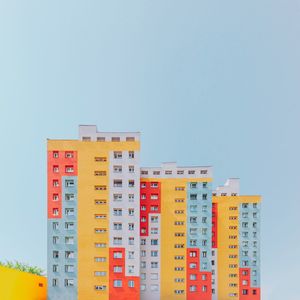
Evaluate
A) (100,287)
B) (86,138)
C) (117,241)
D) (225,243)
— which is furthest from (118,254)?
(225,243)

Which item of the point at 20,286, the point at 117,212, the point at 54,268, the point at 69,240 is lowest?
the point at 20,286

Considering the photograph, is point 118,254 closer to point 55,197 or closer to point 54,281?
point 54,281

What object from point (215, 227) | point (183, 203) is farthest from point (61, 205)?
point (215, 227)

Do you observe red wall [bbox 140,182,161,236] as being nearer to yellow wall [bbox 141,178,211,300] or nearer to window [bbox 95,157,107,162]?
yellow wall [bbox 141,178,211,300]

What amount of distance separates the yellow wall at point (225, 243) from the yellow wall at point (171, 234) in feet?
19.8

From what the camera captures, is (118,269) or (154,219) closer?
(118,269)

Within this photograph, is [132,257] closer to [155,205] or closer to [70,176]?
[155,205]

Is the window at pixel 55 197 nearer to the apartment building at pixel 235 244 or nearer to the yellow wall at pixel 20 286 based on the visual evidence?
the yellow wall at pixel 20 286

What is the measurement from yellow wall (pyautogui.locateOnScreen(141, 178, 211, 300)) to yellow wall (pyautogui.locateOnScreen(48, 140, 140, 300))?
633cm

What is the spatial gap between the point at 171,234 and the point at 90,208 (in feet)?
30.7

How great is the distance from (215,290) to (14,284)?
899 inches

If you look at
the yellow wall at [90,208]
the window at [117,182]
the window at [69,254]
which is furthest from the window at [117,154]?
the window at [69,254]

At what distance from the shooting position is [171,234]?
1644 inches

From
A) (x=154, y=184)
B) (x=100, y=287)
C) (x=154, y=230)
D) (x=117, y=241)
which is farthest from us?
(x=154, y=184)
